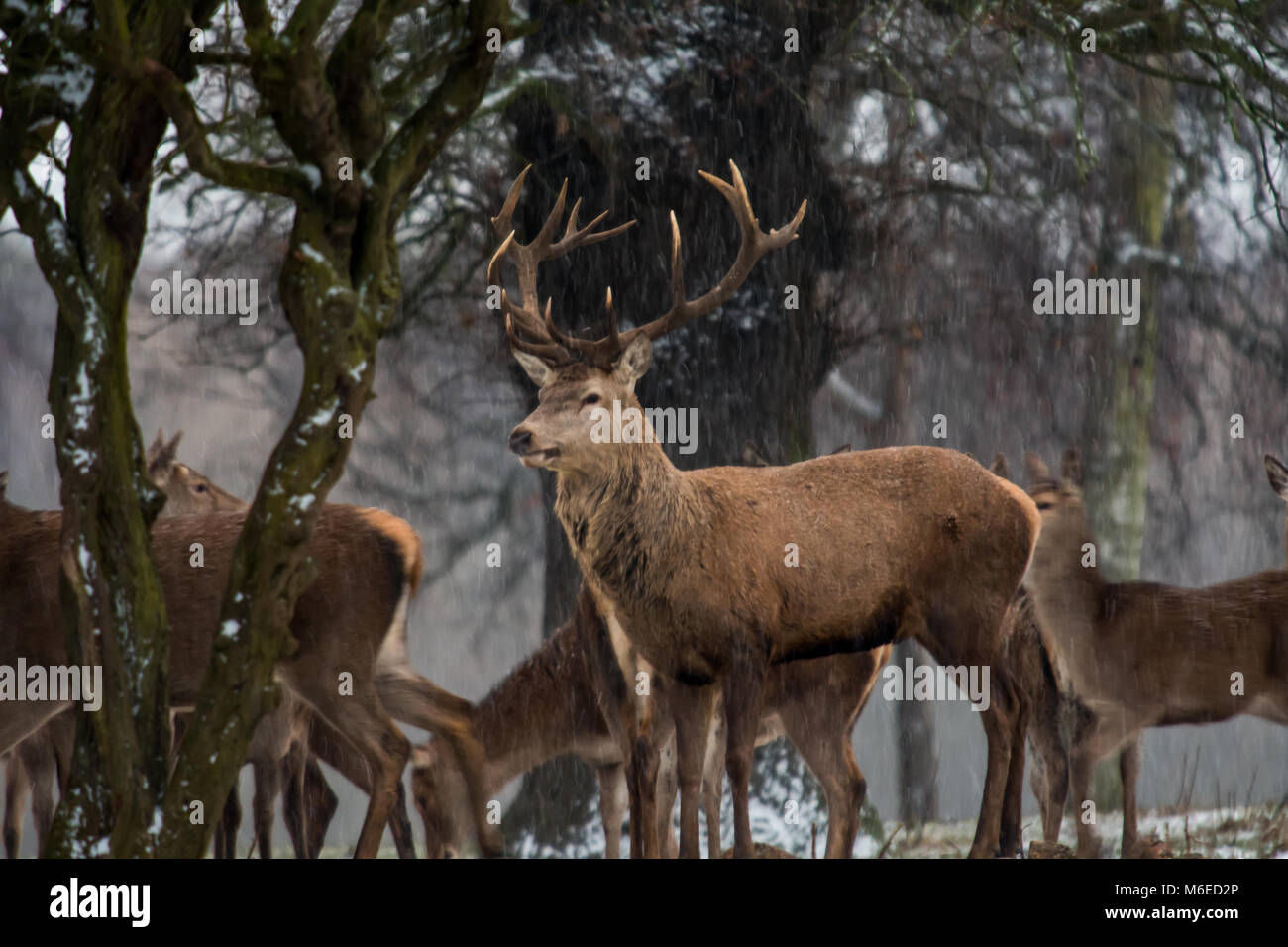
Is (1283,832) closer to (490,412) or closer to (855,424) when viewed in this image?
(855,424)

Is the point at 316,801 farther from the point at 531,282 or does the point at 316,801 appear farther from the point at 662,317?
the point at 662,317

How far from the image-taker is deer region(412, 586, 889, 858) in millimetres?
7348

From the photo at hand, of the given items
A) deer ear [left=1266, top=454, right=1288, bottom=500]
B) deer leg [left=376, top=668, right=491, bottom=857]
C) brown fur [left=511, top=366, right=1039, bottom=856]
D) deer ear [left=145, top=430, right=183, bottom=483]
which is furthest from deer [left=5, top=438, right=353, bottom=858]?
deer ear [left=1266, top=454, right=1288, bottom=500]

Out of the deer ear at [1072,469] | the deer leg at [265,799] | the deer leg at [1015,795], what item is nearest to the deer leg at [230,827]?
the deer leg at [265,799]

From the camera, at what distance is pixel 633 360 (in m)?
6.69

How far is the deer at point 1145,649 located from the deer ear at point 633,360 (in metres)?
2.25

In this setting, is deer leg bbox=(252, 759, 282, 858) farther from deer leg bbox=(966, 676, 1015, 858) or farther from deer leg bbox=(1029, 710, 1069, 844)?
deer leg bbox=(1029, 710, 1069, 844)

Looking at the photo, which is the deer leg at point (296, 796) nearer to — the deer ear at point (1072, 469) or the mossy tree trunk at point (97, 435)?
the mossy tree trunk at point (97, 435)

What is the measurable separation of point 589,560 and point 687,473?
706 millimetres

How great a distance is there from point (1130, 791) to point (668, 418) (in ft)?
10.6

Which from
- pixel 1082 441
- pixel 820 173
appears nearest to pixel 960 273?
pixel 1082 441

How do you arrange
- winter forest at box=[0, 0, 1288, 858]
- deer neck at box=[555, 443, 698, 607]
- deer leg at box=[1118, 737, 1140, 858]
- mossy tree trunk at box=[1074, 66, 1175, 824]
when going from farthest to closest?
mossy tree trunk at box=[1074, 66, 1175, 824] → deer leg at box=[1118, 737, 1140, 858] → deer neck at box=[555, 443, 698, 607] → winter forest at box=[0, 0, 1288, 858]

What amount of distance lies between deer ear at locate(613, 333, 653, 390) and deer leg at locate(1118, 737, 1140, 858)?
2.96 m

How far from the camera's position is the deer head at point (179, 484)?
8.37 meters
